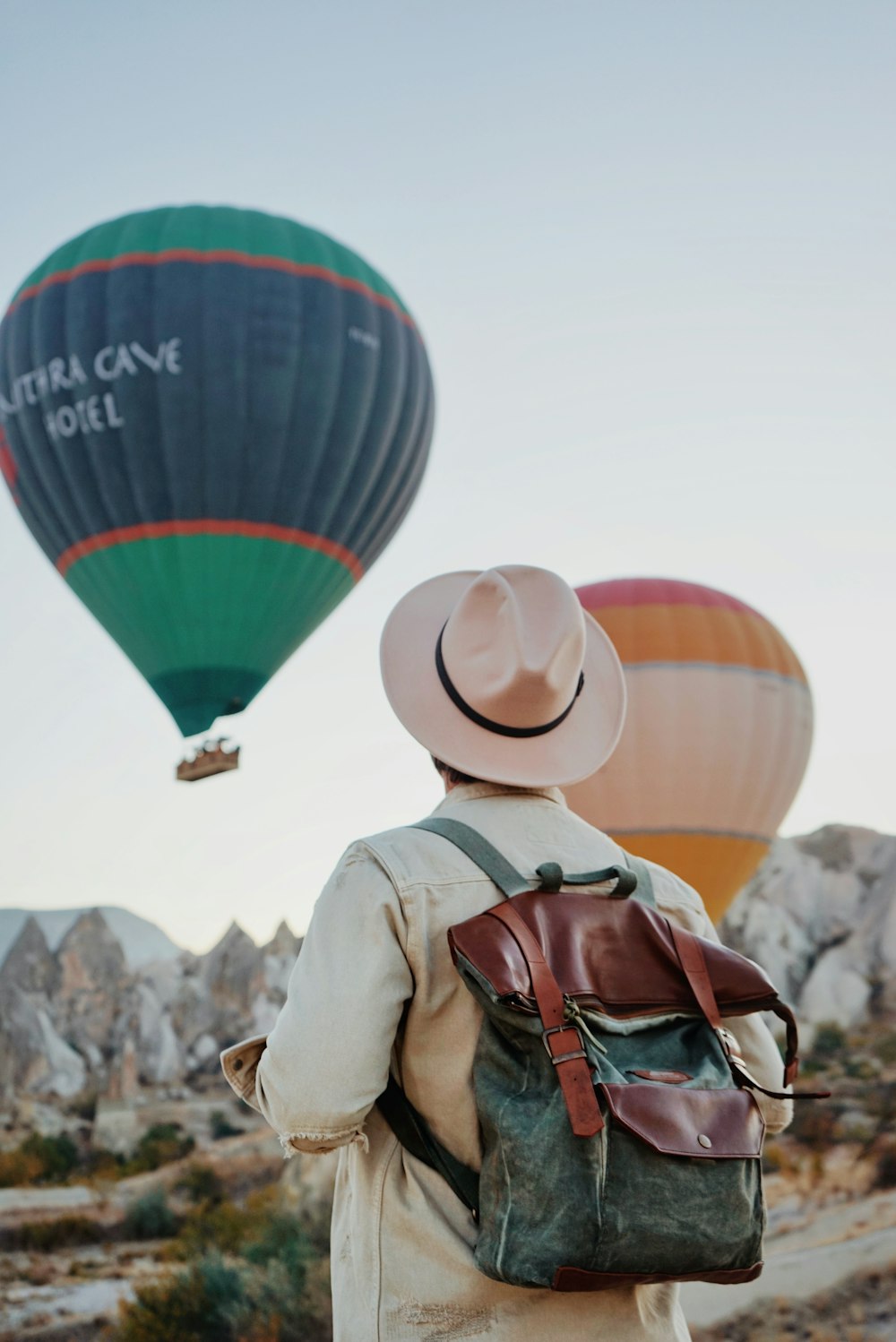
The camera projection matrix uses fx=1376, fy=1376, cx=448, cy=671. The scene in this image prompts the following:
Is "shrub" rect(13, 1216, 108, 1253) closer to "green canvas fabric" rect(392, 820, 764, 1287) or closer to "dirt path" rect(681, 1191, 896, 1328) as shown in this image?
"dirt path" rect(681, 1191, 896, 1328)

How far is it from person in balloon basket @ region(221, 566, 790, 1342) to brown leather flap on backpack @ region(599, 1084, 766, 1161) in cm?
22

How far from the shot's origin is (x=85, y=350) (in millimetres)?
12758

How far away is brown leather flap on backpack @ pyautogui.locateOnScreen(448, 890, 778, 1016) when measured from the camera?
144 centimetres

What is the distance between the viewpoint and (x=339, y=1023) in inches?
57.8

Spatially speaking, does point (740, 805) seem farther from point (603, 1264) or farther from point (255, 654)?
point (603, 1264)

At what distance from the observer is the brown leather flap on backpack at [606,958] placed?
1.44m

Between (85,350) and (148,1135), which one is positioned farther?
(148,1135)

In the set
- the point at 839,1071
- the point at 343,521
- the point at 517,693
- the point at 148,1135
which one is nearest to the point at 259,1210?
the point at 148,1135

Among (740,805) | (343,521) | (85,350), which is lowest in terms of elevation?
(740,805)

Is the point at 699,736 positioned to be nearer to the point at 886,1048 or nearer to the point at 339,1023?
the point at 886,1048

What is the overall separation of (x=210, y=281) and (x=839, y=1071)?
432 inches

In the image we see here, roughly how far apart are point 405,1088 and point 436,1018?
9cm

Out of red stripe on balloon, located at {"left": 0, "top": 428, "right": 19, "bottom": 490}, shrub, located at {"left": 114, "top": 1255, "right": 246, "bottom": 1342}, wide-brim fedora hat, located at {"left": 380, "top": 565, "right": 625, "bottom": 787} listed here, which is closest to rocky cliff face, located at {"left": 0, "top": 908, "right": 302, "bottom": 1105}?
shrub, located at {"left": 114, "top": 1255, "right": 246, "bottom": 1342}

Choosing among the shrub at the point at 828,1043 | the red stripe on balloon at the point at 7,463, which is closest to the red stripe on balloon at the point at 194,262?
the red stripe on balloon at the point at 7,463
